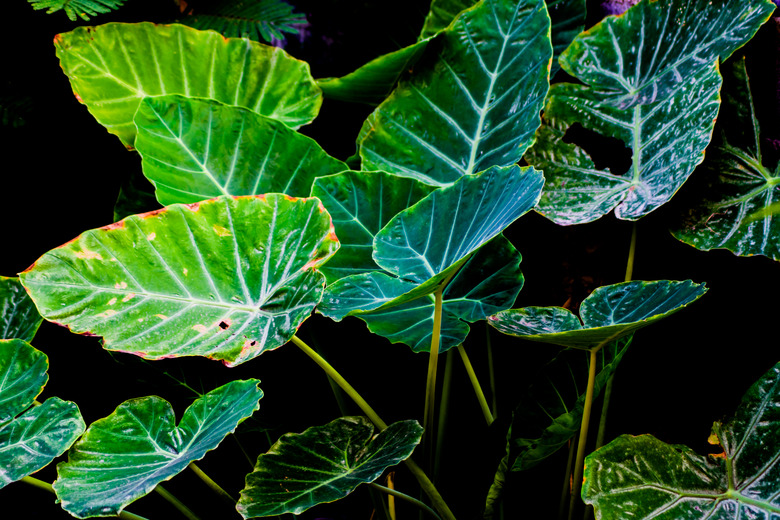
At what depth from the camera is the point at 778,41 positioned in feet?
3.59

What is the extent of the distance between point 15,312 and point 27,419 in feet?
1.12

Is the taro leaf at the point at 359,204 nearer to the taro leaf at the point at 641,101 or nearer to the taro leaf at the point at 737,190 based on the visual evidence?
Result: the taro leaf at the point at 641,101

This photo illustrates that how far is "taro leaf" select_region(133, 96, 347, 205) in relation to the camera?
39.9 inches

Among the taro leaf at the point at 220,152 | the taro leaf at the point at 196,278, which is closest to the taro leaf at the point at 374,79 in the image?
the taro leaf at the point at 220,152

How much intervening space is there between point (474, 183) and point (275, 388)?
82 cm

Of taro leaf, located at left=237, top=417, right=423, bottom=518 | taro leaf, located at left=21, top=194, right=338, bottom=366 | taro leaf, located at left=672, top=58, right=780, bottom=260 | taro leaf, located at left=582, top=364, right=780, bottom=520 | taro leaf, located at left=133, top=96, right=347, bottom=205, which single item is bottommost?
taro leaf, located at left=237, top=417, right=423, bottom=518

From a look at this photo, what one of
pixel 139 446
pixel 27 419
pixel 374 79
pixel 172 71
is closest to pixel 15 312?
pixel 27 419

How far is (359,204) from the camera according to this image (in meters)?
1.00

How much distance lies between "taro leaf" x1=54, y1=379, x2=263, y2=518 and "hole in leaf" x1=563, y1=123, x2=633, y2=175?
822mm

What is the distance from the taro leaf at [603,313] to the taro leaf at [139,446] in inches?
16.3

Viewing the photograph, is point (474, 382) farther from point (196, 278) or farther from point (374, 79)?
point (374, 79)

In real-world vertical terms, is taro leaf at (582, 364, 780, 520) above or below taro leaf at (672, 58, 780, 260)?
below

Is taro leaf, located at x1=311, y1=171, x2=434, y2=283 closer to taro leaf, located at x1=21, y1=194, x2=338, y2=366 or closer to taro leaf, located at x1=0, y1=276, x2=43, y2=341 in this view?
taro leaf, located at x1=21, y1=194, x2=338, y2=366

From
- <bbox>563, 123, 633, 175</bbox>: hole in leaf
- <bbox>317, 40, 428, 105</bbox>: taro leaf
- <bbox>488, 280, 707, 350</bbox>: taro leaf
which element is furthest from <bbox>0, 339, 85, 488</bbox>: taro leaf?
<bbox>563, 123, 633, 175</bbox>: hole in leaf
